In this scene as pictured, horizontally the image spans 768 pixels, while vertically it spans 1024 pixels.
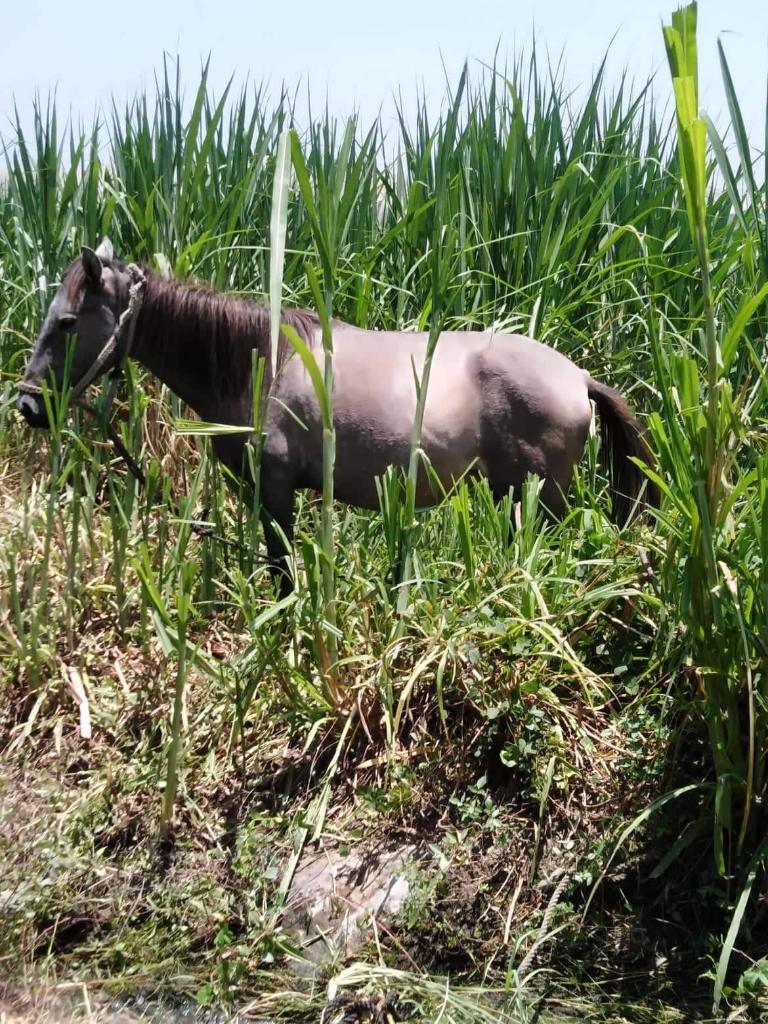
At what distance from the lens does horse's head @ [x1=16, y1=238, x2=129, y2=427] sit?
345 centimetres

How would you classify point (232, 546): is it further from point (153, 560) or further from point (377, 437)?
point (377, 437)

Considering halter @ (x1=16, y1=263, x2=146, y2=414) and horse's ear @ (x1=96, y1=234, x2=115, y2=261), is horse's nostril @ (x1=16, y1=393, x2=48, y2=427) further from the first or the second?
horse's ear @ (x1=96, y1=234, x2=115, y2=261)

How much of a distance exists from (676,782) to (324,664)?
0.92 m

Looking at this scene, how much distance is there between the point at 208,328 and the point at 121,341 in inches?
11.9

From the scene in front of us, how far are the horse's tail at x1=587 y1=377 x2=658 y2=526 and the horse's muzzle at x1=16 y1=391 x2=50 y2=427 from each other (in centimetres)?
186

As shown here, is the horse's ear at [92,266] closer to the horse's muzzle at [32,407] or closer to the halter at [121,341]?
the halter at [121,341]

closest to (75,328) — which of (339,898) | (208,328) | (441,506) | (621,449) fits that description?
(208,328)

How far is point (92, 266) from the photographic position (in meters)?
3.40

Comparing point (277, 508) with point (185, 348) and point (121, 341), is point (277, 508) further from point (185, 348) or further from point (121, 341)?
point (121, 341)

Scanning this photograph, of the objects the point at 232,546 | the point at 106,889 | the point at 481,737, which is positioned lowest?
the point at 106,889

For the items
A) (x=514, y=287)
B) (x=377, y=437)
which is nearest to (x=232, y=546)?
(x=377, y=437)

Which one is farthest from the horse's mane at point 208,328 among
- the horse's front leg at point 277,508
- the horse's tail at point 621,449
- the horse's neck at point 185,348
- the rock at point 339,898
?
the rock at point 339,898

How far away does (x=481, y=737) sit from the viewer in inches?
107

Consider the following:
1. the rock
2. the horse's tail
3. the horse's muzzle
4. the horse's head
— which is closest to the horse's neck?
the horse's head
